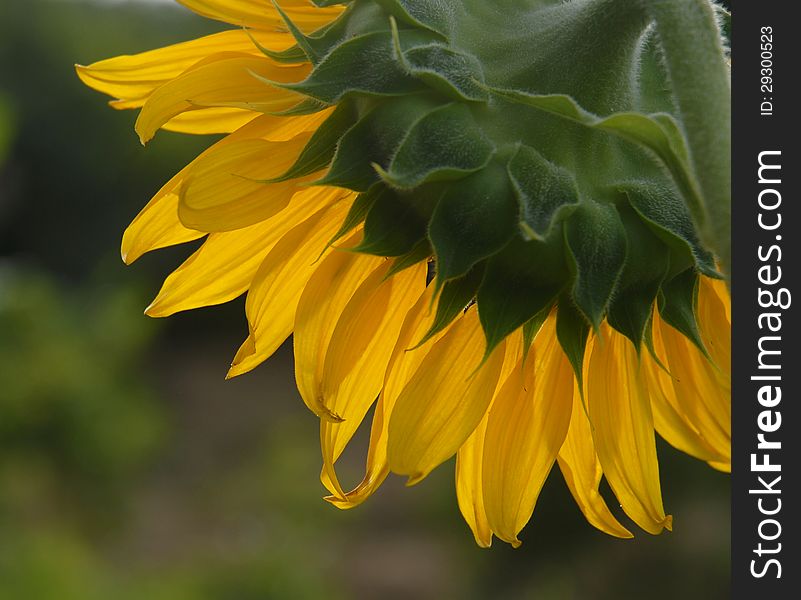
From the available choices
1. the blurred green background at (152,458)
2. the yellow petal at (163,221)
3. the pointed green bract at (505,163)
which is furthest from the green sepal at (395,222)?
the blurred green background at (152,458)

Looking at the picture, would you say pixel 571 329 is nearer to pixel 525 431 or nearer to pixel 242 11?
pixel 525 431

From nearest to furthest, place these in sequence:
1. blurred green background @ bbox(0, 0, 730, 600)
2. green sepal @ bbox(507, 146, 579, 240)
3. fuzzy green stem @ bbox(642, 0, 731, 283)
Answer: fuzzy green stem @ bbox(642, 0, 731, 283)
green sepal @ bbox(507, 146, 579, 240)
blurred green background @ bbox(0, 0, 730, 600)

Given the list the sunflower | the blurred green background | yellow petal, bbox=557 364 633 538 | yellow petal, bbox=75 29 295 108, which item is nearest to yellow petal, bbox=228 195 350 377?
the sunflower

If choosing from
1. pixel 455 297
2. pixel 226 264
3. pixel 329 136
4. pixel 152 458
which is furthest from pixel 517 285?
pixel 152 458

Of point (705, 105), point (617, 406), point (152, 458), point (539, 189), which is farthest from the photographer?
point (152, 458)

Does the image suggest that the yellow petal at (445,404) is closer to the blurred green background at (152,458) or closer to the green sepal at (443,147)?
the green sepal at (443,147)

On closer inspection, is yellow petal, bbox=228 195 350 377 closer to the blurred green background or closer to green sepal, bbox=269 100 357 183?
green sepal, bbox=269 100 357 183
